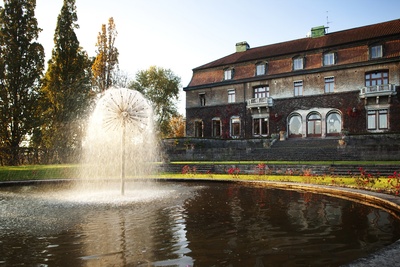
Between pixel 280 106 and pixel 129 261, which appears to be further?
pixel 280 106

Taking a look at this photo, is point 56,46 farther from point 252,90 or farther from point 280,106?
point 280,106

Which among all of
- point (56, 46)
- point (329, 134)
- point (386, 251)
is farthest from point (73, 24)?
point (386, 251)

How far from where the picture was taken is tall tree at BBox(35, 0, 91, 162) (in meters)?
32.8

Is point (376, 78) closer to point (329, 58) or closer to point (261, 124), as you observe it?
point (329, 58)

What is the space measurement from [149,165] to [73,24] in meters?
21.8

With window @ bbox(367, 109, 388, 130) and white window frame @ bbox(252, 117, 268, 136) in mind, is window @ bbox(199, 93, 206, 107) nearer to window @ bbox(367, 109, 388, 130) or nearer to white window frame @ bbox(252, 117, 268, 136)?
white window frame @ bbox(252, 117, 268, 136)

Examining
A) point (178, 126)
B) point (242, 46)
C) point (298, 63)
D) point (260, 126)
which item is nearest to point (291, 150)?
point (260, 126)

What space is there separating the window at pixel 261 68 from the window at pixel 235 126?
613cm

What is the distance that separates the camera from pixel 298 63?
33875 millimetres

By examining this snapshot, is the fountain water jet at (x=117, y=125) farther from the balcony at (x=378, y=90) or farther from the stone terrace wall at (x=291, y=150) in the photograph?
the balcony at (x=378, y=90)

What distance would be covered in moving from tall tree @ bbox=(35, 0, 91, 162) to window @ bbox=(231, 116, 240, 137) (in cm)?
1736

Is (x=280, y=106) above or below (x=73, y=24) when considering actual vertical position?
below

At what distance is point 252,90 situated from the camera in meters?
36.4

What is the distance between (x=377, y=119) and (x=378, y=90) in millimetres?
2819
